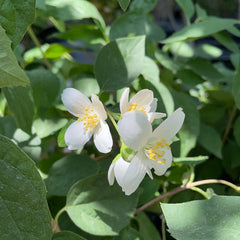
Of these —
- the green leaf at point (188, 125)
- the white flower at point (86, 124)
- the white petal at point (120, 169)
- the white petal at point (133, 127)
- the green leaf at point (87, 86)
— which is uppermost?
the white petal at point (133, 127)

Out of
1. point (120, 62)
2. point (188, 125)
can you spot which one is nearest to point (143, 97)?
point (120, 62)

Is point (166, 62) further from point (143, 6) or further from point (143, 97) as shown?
point (143, 97)

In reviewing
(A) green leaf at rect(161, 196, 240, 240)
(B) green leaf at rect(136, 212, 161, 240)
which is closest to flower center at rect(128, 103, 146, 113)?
(A) green leaf at rect(161, 196, 240, 240)

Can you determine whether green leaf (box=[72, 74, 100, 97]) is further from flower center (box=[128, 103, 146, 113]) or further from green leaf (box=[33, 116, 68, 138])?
flower center (box=[128, 103, 146, 113])

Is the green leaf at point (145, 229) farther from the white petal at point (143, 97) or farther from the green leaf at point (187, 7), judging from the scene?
the green leaf at point (187, 7)

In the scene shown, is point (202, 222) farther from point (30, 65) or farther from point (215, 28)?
point (30, 65)

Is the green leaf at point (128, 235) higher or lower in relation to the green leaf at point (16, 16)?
lower

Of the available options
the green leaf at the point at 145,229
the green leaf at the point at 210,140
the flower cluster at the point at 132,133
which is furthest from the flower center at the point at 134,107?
the green leaf at the point at 210,140

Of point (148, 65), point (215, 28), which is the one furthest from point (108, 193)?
point (215, 28)
